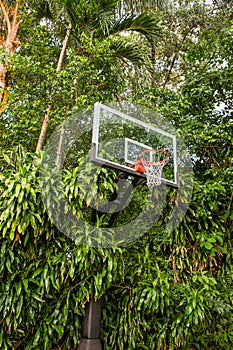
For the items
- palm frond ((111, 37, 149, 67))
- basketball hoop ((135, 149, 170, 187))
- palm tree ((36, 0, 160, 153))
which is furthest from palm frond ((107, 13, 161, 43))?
basketball hoop ((135, 149, 170, 187))

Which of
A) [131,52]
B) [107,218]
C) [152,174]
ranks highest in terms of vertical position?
[131,52]

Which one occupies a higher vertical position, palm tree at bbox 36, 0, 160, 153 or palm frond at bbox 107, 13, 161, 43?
palm frond at bbox 107, 13, 161, 43

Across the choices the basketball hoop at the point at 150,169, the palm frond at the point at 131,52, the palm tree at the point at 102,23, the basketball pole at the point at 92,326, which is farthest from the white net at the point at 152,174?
the palm frond at the point at 131,52

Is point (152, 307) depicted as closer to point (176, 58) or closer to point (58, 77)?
point (58, 77)

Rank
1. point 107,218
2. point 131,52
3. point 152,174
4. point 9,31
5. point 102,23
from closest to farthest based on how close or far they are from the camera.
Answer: point 152,174 < point 107,218 < point 102,23 < point 131,52 < point 9,31

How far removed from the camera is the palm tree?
152 inches

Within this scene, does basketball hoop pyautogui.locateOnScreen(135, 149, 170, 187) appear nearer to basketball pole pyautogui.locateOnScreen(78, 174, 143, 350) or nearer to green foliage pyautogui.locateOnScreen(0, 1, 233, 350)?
basketball pole pyautogui.locateOnScreen(78, 174, 143, 350)

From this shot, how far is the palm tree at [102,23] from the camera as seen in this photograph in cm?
386

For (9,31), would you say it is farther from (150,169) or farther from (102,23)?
(150,169)

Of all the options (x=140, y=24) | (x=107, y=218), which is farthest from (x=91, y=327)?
(x=140, y=24)

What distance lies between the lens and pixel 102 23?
3975mm

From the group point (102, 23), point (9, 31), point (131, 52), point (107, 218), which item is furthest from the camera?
point (9, 31)

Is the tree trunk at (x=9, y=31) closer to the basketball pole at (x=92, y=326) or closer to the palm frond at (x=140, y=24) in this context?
the palm frond at (x=140, y=24)

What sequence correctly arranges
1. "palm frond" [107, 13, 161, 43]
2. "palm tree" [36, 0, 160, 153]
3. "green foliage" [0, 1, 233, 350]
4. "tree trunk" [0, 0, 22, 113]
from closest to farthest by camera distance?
"green foliage" [0, 1, 233, 350] → "palm tree" [36, 0, 160, 153] → "palm frond" [107, 13, 161, 43] → "tree trunk" [0, 0, 22, 113]
